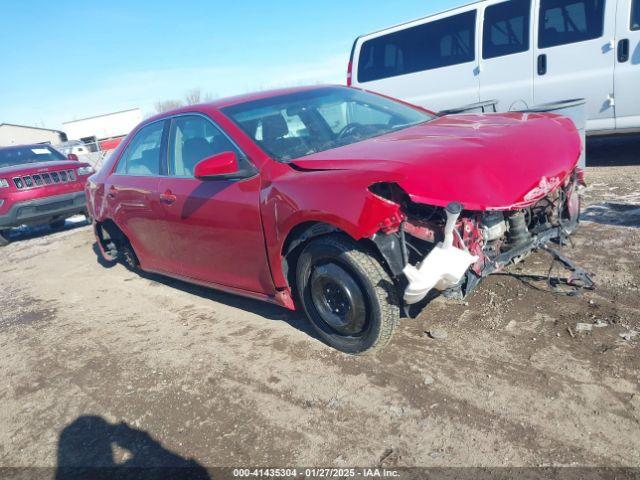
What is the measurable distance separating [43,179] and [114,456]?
7108 mm

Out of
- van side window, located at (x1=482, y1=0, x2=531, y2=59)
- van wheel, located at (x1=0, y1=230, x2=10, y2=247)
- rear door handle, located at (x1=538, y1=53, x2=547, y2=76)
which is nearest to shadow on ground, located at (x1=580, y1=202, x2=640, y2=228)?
rear door handle, located at (x1=538, y1=53, x2=547, y2=76)

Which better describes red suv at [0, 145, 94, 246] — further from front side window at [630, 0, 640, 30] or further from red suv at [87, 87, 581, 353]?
front side window at [630, 0, 640, 30]

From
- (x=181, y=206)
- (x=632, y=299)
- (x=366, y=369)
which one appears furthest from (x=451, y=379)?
(x=181, y=206)

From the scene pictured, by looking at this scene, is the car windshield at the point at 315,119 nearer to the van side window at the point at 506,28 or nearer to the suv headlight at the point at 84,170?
the van side window at the point at 506,28

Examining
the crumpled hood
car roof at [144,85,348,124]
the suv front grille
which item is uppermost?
car roof at [144,85,348,124]

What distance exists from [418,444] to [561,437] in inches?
24.7

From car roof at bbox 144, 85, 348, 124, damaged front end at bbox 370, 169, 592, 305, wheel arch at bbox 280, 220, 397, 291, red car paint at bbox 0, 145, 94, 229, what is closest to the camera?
damaged front end at bbox 370, 169, 592, 305

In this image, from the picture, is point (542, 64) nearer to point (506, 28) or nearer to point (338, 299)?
point (506, 28)

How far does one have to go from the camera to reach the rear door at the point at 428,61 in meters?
7.39

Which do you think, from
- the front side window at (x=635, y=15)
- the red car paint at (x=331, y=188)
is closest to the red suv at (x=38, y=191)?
the red car paint at (x=331, y=188)

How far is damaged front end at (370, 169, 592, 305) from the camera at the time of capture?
2586 millimetres

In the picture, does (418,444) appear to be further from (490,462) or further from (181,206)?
(181,206)

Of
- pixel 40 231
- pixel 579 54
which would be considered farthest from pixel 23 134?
pixel 579 54

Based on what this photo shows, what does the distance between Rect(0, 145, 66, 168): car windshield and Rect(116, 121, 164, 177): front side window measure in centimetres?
557
